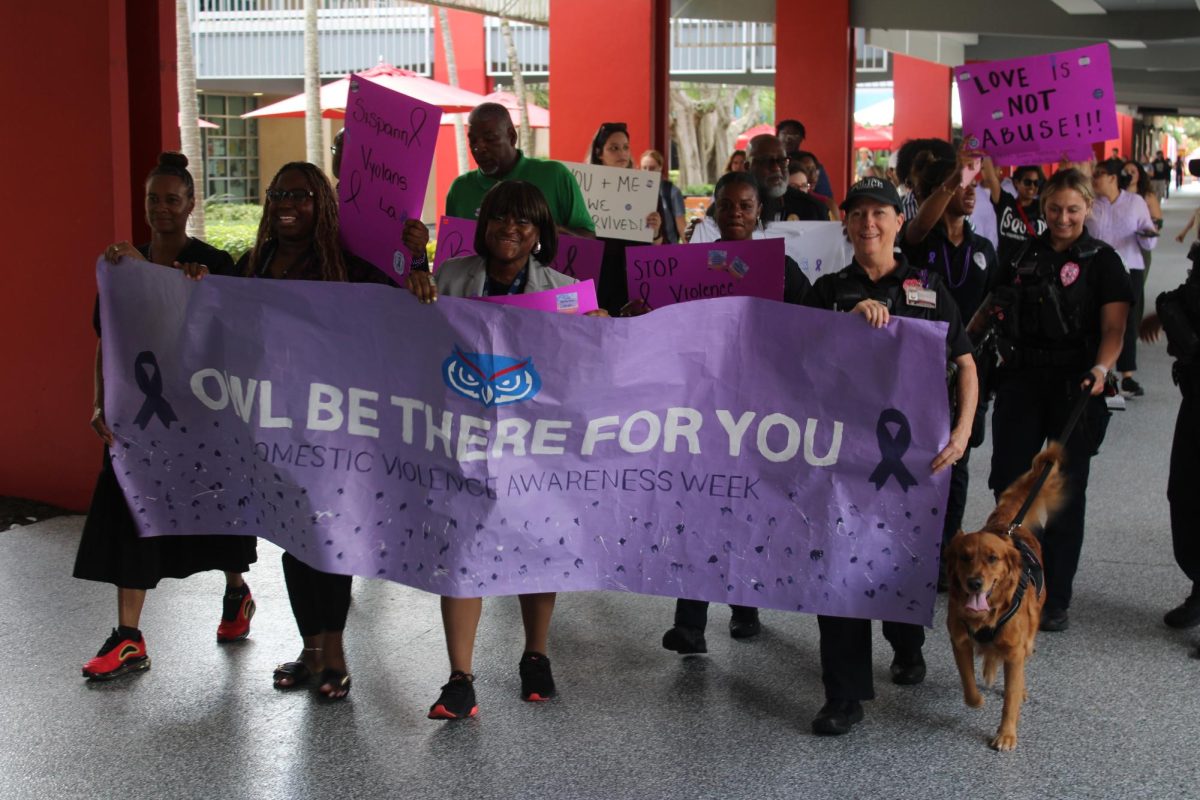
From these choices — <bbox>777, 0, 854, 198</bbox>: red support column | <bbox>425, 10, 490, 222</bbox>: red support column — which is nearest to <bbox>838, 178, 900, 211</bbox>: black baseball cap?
<bbox>777, 0, 854, 198</bbox>: red support column

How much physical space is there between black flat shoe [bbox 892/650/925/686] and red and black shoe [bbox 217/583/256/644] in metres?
2.59

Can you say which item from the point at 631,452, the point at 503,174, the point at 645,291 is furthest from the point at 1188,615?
A: the point at 503,174

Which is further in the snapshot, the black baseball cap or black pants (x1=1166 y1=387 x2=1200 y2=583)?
black pants (x1=1166 y1=387 x2=1200 y2=583)

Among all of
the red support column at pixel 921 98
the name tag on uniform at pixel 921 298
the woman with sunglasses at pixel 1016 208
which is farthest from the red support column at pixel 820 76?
the name tag on uniform at pixel 921 298

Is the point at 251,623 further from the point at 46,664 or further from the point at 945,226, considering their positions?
the point at 945,226

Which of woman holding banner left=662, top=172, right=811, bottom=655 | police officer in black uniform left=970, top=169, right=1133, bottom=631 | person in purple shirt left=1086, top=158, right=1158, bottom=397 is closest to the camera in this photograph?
woman holding banner left=662, top=172, right=811, bottom=655

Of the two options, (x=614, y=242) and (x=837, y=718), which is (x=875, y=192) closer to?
(x=837, y=718)

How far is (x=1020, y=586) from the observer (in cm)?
460

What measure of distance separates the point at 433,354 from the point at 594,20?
31.6ft

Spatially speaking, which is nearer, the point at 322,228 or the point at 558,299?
the point at 558,299

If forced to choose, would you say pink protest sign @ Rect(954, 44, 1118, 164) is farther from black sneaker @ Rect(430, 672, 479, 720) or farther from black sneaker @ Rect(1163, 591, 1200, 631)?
black sneaker @ Rect(430, 672, 479, 720)

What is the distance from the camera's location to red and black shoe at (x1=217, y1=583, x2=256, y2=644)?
567 centimetres

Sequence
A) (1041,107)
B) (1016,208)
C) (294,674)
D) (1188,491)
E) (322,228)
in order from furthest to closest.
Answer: (1016,208) < (1041,107) < (1188,491) < (294,674) < (322,228)

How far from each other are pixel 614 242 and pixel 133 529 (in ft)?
9.01
